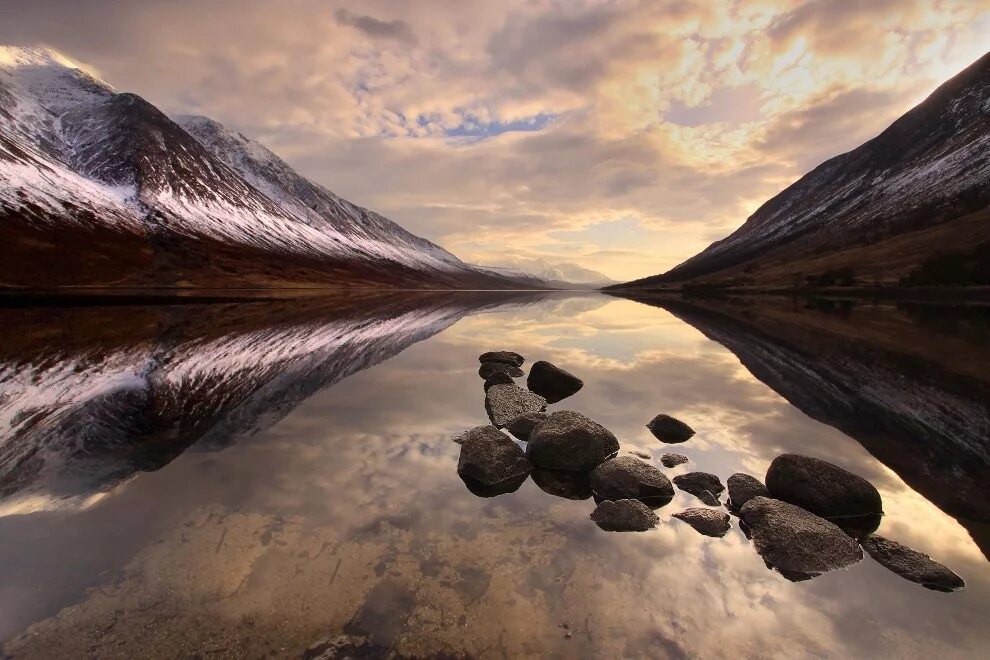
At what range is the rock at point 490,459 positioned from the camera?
38.3 ft

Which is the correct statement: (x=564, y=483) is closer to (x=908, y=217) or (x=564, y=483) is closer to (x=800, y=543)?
(x=800, y=543)

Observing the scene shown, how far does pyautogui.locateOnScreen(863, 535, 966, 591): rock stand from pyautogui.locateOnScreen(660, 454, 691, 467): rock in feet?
14.7

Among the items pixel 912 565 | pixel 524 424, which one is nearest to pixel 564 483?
pixel 524 424

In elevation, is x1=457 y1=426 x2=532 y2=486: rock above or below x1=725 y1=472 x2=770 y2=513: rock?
above

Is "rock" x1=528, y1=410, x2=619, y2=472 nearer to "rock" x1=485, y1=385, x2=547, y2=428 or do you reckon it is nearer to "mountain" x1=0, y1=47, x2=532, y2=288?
"rock" x1=485, y1=385, x2=547, y2=428

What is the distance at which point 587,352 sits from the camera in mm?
33250

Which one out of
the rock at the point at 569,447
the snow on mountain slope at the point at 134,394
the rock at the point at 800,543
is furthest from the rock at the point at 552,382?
the rock at the point at 800,543

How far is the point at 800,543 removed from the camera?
27.9 ft

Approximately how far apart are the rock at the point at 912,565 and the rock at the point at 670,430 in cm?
618

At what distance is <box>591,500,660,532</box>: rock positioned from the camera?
371 inches

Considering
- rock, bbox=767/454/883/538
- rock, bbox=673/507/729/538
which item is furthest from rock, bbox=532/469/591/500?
rock, bbox=767/454/883/538

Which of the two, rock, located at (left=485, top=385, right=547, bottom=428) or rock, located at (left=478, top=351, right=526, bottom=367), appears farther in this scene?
rock, located at (left=478, top=351, right=526, bottom=367)

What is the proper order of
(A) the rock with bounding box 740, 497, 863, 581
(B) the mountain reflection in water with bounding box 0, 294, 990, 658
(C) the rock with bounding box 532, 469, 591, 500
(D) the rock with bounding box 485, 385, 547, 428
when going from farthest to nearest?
1. (D) the rock with bounding box 485, 385, 547, 428
2. (C) the rock with bounding box 532, 469, 591, 500
3. (A) the rock with bounding box 740, 497, 863, 581
4. (B) the mountain reflection in water with bounding box 0, 294, 990, 658

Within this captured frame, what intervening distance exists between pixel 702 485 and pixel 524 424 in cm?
584
